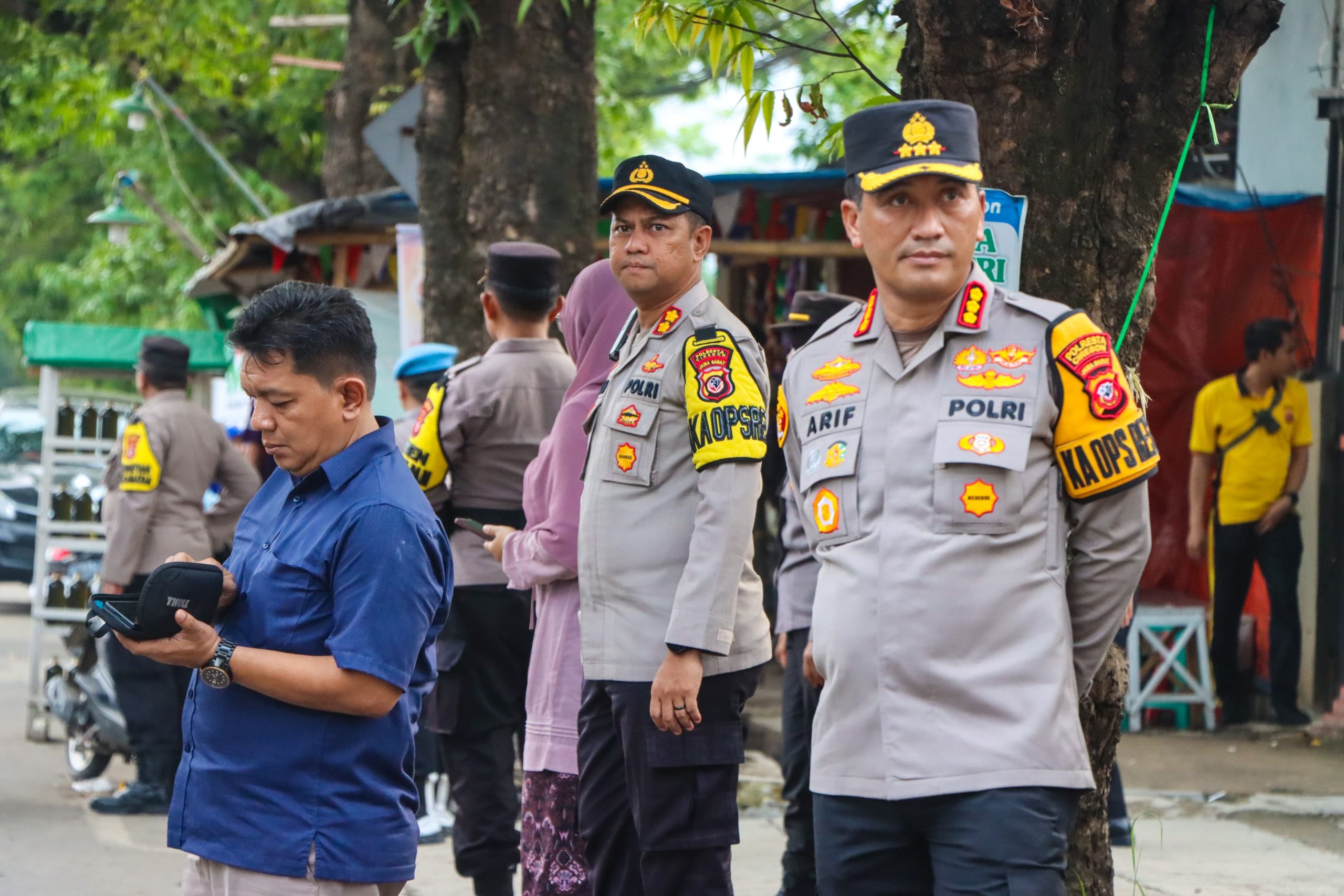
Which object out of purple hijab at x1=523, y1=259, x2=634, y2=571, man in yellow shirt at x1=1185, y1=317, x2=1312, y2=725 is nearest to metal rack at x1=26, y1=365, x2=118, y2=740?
purple hijab at x1=523, y1=259, x2=634, y2=571

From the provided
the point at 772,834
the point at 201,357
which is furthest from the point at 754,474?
the point at 201,357

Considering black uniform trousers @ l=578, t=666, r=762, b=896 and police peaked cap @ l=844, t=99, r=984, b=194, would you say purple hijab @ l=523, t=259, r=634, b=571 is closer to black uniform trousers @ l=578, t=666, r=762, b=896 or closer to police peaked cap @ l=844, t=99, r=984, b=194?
black uniform trousers @ l=578, t=666, r=762, b=896

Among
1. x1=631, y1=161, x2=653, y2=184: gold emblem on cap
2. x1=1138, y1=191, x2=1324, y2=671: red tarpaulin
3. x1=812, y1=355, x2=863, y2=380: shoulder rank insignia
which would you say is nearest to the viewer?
x1=812, y1=355, x2=863, y2=380: shoulder rank insignia

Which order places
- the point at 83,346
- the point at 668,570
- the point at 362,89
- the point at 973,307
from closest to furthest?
the point at 973,307 → the point at 668,570 → the point at 83,346 → the point at 362,89

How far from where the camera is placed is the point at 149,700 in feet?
23.7

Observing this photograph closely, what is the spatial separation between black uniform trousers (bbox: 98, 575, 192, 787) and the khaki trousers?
4548 millimetres

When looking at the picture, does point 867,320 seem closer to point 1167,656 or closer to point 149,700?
point 149,700

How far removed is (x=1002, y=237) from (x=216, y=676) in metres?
1.97

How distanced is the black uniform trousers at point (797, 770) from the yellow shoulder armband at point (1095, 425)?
7.18 feet

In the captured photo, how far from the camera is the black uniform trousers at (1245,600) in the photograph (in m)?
8.53

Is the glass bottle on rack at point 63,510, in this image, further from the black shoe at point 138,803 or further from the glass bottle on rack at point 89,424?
the black shoe at point 138,803

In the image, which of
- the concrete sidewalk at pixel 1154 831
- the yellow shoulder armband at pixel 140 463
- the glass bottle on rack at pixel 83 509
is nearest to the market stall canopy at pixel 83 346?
the glass bottle on rack at pixel 83 509

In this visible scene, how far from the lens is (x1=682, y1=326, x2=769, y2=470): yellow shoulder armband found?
3.61 meters

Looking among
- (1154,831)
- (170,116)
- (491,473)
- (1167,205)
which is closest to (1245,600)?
(1154,831)
